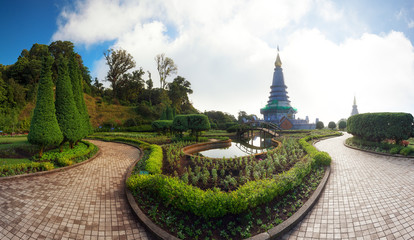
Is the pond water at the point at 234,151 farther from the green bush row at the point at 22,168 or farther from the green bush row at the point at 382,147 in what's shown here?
the green bush row at the point at 22,168

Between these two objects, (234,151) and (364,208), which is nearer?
(364,208)

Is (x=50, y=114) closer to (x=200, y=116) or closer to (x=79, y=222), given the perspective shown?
(x=79, y=222)

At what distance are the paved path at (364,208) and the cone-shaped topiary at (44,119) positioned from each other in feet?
34.8

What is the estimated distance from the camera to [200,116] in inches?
747

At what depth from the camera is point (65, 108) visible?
1028 centimetres

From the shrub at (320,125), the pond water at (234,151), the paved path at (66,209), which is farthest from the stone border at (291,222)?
the shrub at (320,125)

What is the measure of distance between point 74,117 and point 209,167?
340 inches

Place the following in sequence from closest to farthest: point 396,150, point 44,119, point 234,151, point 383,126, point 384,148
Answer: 1. point 44,119
2. point 396,150
3. point 384,148
4. point 383,126
5. point 234,151

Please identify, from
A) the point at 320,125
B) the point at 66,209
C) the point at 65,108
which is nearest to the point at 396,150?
the point at 66,209

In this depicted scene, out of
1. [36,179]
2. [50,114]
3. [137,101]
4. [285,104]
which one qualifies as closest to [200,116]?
[50,114]

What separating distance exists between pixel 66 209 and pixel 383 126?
18328mm

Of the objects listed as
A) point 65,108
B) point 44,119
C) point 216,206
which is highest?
point 65,108

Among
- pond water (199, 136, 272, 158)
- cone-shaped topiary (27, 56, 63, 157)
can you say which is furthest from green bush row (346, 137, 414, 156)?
cone-shaped topiary (27, 56, 63, 157)

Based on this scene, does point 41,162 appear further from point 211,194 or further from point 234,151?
point 234,151
